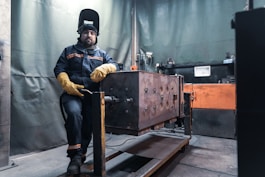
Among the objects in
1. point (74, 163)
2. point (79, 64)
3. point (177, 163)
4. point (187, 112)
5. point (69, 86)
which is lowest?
point (177, 163)

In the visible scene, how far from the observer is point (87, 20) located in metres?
1.94

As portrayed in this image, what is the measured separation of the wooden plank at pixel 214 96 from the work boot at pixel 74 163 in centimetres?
233

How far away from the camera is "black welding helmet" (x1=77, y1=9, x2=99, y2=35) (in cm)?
183

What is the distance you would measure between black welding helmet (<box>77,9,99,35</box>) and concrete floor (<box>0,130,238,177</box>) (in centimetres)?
126

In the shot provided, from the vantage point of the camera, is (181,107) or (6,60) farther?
(181,107)

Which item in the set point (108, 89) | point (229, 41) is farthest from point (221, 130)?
point (108, 89)

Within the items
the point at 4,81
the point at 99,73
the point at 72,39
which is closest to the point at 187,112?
the point at 99,73

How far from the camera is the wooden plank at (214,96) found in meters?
3.05

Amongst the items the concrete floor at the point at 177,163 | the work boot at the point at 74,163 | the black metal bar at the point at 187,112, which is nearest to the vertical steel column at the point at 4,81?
the concrete floor at the point at 177,163

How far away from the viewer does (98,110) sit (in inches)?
52.2

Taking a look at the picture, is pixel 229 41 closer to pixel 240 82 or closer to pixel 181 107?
pixel 181 107

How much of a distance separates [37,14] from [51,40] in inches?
13.6

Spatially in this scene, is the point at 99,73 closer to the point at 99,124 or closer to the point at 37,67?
the point at 99,124

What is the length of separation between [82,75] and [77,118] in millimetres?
408
